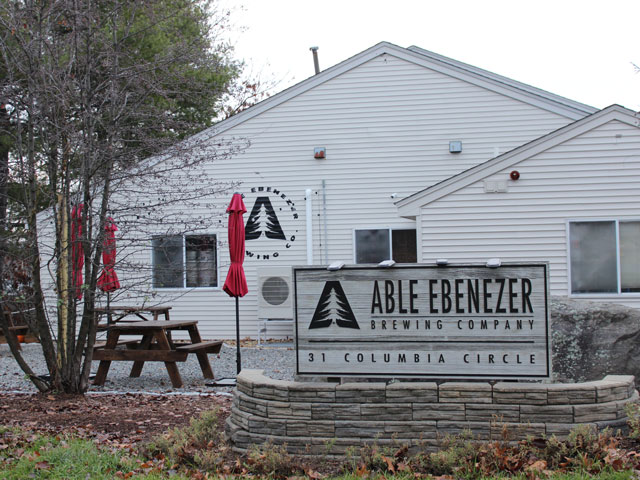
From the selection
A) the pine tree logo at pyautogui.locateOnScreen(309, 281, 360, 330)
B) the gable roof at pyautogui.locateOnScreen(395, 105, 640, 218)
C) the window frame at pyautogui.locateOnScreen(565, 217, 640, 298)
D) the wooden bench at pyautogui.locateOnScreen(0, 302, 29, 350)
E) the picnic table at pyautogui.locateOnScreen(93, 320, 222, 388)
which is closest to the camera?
the pine tree logo at pyautogui.locateOnScreen(309, 281, 360, 330)

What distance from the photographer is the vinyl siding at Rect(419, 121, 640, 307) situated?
12062 millimetres

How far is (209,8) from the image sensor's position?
56.6 feet

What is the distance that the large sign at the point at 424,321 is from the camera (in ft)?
18.2

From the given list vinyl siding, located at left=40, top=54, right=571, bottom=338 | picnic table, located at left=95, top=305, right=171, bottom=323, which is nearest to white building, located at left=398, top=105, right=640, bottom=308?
vinyl siding, located at left=40, top=54, right=571, bottom=338

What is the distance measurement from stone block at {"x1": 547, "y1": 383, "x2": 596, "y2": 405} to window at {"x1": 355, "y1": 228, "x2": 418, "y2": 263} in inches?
371

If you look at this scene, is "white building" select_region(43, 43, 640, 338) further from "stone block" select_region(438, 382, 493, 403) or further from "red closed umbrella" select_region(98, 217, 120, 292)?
"stone block" select_region(438, 382, 493, 403)

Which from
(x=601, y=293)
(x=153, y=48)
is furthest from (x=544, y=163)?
(x=153, y=48)

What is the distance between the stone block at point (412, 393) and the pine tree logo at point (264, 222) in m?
9.90

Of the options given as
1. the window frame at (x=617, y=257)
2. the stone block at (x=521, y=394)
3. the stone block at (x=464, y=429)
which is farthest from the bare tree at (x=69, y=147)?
the window frame at (x=617, y=257)

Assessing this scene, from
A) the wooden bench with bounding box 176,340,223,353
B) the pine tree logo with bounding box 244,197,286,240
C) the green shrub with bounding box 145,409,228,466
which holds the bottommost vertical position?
the green shrub with bounding box 145,409,228,466

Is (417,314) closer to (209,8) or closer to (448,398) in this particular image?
(448,398)

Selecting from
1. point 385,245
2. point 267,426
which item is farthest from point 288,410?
point 385,245

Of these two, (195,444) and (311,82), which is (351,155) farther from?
(195,444)

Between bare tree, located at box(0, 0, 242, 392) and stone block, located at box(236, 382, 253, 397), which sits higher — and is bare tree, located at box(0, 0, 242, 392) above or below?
above
